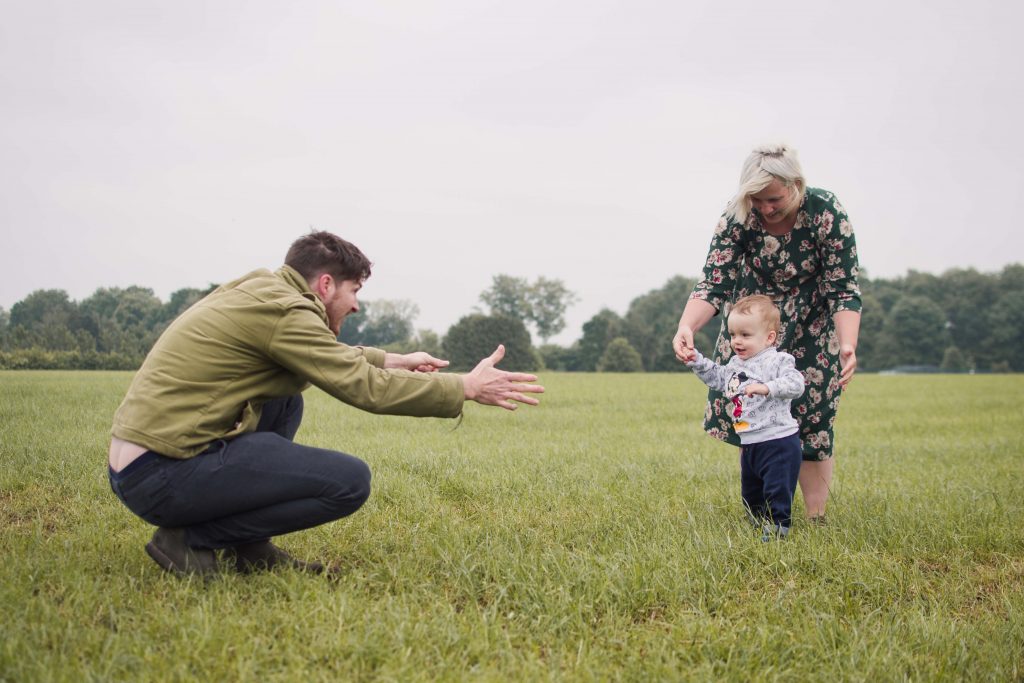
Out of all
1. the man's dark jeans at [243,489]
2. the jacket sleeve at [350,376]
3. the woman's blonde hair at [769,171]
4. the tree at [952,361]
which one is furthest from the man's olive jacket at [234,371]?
the tree at [952,361]

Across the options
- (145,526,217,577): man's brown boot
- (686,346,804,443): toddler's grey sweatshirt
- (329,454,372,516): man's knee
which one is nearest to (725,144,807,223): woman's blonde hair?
(686,346,804,443): toddler's grey sweatshirt

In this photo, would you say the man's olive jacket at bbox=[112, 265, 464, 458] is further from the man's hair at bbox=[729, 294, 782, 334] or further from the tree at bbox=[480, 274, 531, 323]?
the tree at bbox=[480, 274, 531, 323]

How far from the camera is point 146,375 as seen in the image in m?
3.40

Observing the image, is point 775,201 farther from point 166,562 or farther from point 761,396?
point 166,562

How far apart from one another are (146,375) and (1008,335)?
109550 mm

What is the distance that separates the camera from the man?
3.37 metres

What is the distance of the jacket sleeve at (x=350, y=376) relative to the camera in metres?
3.36

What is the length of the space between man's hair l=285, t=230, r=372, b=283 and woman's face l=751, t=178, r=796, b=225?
2503mm

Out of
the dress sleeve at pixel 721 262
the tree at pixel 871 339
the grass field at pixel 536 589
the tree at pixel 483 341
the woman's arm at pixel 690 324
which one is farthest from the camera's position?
the tree at pixel 871 339

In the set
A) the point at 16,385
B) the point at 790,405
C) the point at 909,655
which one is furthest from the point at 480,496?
the point at 16,385

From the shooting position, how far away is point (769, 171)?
4.52m

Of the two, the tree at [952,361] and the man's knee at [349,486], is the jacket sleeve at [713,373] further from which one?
the tree at [952,361]

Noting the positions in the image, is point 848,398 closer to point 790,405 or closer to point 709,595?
point 790,405

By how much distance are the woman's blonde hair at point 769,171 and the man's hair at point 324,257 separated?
2.40 meters
